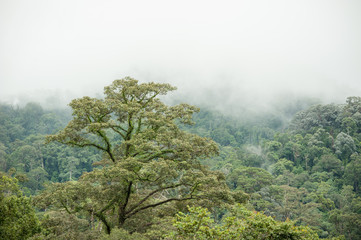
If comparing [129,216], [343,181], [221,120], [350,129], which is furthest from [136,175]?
[221,120]

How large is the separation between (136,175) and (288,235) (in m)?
5.72

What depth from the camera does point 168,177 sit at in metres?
10.7

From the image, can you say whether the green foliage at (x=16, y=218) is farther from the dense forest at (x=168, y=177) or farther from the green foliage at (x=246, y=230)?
the green foliage at (x=246, y=230)

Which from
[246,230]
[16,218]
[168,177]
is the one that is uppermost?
[168,177]

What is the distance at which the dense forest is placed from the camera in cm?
870

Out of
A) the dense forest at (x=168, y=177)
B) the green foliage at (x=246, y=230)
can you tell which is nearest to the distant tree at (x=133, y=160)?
the dense forest at (x=168, y=177)

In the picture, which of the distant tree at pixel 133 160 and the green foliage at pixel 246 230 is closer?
the green foliage at pixel 246 230

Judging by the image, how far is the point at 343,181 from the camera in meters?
44.6

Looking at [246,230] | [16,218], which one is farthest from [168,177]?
[16,218]

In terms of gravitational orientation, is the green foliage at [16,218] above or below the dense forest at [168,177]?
below

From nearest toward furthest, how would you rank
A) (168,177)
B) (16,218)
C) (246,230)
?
(246,230)
(16,218)
(168,177)

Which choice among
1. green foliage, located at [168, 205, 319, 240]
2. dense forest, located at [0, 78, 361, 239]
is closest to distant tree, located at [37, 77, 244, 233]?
dense forest, located at [0, 78, 361, 239]

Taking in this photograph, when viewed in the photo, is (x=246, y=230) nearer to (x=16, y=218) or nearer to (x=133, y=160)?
(x=133, y=160)

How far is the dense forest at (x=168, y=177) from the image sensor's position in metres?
8.70
